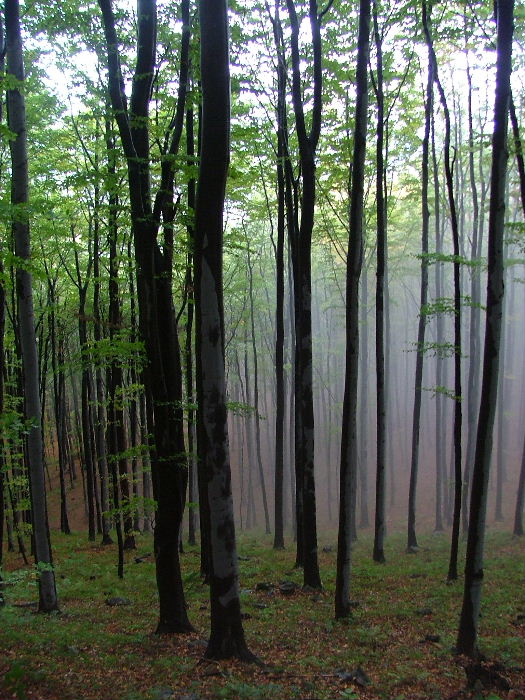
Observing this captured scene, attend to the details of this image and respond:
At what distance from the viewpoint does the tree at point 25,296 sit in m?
7.53

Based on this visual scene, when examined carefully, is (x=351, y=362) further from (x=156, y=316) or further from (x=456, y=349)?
(x=156, y=316)

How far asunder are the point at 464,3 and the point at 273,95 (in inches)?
162

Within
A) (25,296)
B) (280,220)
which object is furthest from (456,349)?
(25,296)

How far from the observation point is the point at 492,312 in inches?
244

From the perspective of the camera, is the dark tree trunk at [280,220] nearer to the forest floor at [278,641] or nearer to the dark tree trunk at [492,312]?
the forest floor at [278,641]

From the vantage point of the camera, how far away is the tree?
7.53 meters

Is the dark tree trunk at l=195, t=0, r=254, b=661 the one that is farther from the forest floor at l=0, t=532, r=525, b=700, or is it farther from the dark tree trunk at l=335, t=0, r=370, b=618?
the dark tree trunk at l=335, t=0, r=370, b=618

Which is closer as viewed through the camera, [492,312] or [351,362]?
[492,312]

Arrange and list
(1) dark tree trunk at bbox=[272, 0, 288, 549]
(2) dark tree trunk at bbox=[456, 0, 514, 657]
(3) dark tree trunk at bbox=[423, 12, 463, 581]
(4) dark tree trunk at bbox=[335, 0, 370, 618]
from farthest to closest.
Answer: (1) dark tree trunk at bbox=[272, 0, 288, 549], (3) dark tree trunk at bbox=[423, 12, 463, 581], (4) dark tree trunk at bbox=[335, 0, 370, 618], (2) dark tree trunk at bbox=[456, 0, 514, 657]

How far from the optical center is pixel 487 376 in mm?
6191

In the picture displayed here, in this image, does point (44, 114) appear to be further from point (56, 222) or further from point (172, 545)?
point (172, 545)

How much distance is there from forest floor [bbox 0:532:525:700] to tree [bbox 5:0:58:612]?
2.06ft

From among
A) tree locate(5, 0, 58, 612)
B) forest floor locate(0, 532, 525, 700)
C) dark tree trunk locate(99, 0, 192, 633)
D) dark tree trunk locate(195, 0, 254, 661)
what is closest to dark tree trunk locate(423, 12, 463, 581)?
forest floor locate(0, 532, 525, 700)

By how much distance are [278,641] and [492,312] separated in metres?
5.32
